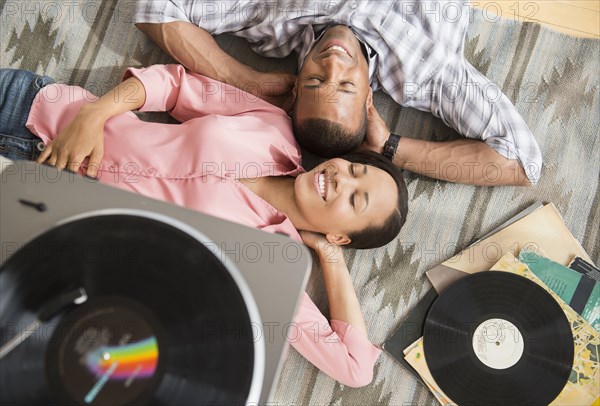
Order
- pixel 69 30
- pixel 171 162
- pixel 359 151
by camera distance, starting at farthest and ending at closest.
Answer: pixel 69 30 < pixel 359 151 < pixel 171 162

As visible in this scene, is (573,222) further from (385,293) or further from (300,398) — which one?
(300,398)

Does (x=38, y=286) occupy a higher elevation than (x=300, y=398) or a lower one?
higher

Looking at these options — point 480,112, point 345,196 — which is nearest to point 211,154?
point 345,196

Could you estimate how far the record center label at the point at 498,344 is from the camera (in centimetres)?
118

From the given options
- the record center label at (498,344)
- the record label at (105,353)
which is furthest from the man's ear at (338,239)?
the record label at (105,353)

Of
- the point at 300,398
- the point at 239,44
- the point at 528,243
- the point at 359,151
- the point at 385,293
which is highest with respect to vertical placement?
the point at 239,44

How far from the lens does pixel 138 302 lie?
1.85 feet

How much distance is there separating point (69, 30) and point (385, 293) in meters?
0.99

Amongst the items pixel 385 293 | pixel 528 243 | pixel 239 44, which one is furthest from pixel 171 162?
pixel 528 243

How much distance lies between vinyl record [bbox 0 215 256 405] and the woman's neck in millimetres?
521

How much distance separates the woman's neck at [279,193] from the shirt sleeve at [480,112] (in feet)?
1.34

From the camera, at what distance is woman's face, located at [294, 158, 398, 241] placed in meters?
1.04

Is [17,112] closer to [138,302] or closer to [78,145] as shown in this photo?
[78,145]

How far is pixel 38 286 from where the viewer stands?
0.57 meters
